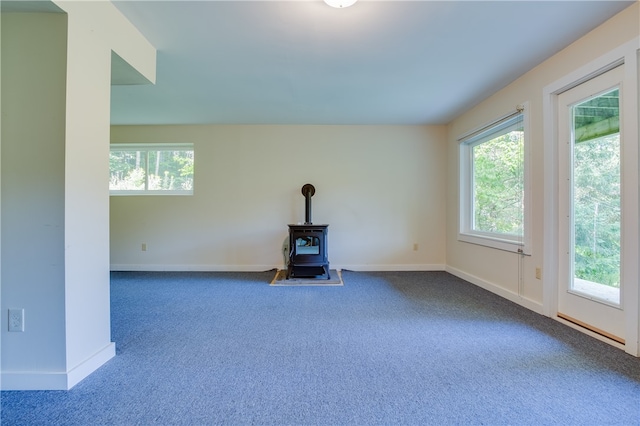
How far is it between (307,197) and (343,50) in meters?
2.23

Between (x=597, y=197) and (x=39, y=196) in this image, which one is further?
(x=597, y=197)

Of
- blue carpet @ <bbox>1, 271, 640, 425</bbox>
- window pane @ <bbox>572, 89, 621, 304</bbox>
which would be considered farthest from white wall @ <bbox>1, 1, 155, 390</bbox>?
window pane @ <bbox>572, 89, 621, 304</bbox>

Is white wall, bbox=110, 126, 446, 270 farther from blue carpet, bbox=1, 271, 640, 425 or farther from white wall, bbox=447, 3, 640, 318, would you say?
blue carpet, bbox=1, 271, 640, 425

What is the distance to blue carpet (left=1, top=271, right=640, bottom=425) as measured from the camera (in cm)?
130

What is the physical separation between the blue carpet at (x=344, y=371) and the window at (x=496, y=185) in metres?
0.87

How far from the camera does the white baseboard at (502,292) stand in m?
2.64

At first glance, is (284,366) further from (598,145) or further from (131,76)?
(598,145)

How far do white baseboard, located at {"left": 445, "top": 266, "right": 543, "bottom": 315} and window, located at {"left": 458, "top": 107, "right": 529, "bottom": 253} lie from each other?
0.46 meters

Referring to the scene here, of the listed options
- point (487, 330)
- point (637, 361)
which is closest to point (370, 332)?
point (487, 330)

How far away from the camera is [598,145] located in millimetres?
2145

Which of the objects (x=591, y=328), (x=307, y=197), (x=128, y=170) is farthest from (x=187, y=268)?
(x=591, y=328)

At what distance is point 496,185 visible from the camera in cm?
342

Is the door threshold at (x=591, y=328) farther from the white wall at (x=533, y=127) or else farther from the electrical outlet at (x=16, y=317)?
the electrical outlet at (x=16, y=317)

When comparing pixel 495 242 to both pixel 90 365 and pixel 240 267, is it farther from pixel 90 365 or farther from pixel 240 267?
pixel 90 365
